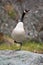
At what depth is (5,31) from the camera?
13.6 m

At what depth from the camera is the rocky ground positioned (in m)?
14.0

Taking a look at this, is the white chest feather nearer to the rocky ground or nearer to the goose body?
the goose body

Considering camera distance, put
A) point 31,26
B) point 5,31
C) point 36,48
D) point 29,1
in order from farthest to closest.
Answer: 1. point 29,1
2. point 31,26
3. point 5,31
4. point 36,48

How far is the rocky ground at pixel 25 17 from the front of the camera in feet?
45.8

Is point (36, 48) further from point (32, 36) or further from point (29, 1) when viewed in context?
point (29, 1)

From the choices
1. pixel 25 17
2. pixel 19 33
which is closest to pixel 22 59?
pixel 19 33

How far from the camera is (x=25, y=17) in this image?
569 inches

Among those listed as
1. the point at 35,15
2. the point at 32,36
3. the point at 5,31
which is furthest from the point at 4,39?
the point at 35,15

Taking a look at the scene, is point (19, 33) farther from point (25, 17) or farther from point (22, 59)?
point (25, 17)

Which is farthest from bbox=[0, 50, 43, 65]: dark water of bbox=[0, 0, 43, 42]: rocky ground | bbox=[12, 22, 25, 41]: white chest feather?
bbox=[0, 0, 43, 42]: rocky ground

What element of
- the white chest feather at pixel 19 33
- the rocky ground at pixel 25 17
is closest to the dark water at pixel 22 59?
the white chest feather at pixel 19 33

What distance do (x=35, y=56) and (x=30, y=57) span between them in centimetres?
16

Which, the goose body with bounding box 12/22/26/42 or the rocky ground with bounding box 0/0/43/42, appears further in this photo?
the rocky ground with bounding box 0/0/43/42

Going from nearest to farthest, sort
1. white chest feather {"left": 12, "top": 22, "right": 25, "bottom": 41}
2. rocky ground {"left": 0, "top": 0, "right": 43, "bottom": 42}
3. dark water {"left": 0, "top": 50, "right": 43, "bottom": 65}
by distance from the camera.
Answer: dark water {"left": 0, "top": 50, "right": 43, "bottom": 65} < white chest feather {"left": 12, "top": 22, "right": 25, "bottom": 41} < rocky ground {"left": 0, "top": 0, "right": 43, "bottom": 42}
